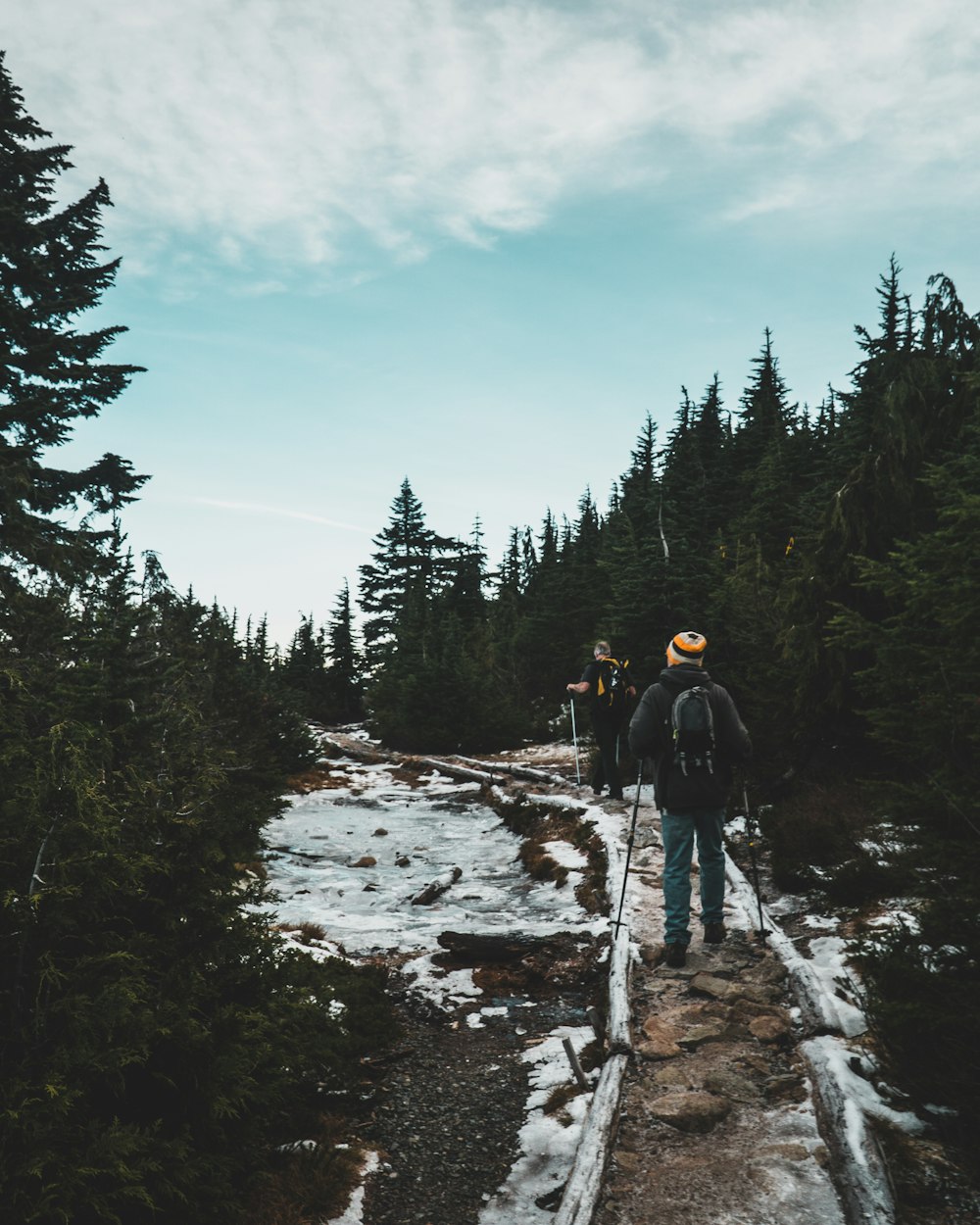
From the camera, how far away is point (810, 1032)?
13.1 feet

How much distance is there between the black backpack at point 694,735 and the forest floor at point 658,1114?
1.46 m

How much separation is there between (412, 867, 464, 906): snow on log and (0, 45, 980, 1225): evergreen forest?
1921 mm

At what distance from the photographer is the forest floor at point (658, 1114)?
284 cm

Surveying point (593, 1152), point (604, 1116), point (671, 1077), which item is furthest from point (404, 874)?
point (593, 1152)

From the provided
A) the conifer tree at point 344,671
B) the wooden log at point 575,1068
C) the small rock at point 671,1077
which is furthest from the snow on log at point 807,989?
the conifer tree at point 344,671

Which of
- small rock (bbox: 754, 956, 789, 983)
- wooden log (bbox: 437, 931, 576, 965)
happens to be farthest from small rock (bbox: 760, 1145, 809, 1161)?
wooden log (bbox: 437, 931, 576, 965)

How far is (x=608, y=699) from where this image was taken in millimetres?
11656

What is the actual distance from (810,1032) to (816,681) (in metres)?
5.74

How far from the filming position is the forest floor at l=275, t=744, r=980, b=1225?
9.33 ft

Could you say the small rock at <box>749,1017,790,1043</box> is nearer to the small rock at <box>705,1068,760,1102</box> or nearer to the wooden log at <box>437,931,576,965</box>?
the small rock at <box>705,1068,760,1102</box>

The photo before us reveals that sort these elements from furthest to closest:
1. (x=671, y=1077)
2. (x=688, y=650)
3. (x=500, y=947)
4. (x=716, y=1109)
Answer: (x=500, y=947) < (x=688, y=650) < (x=671, y=1077) < (x=716, y=1109)

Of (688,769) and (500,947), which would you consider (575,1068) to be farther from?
(500,947)

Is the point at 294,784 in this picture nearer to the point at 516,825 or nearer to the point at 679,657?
the point at 516,825

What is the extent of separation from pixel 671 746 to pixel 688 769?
0.24m
